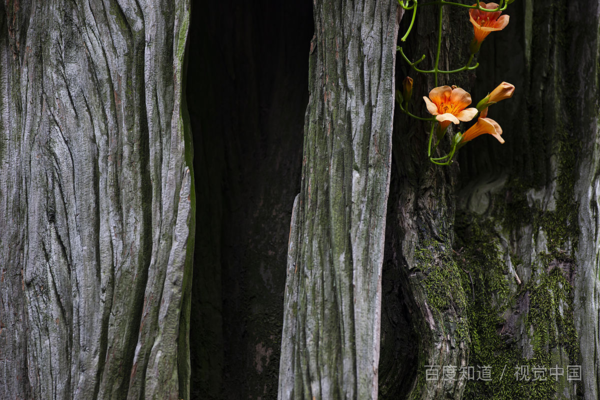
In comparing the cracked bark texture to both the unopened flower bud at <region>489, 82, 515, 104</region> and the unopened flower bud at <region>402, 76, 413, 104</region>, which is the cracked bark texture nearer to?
the unopened flower bud at <region>402, 76, 413, 104</region>

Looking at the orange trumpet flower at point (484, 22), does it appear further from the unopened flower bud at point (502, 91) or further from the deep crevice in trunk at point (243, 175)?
the deep crevice in trunk at point (243, 175)

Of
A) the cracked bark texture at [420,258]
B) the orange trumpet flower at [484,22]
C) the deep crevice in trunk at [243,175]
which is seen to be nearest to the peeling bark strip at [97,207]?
the deep crevice in trunk at [243,175]

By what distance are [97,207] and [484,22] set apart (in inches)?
42.2

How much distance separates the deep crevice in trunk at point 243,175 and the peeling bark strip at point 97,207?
24 centimetres

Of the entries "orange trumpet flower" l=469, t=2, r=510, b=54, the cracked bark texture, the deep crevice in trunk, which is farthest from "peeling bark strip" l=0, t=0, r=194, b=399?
"orange trumpet flower" l=469, t=2, r=510, b=54

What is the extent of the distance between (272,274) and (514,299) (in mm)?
710

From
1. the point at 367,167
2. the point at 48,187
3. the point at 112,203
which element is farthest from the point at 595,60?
the point at 48,187

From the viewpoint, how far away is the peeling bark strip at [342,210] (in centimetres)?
106

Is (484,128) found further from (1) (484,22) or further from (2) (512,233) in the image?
(2) (512,233)

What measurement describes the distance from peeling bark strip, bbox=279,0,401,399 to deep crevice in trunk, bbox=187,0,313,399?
23 centimetres

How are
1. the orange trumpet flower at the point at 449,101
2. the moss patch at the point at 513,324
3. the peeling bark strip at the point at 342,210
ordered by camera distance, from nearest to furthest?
the peeling bark strip at the point at 342,210 → the orange trumpet flower at the point at 449,101 → the moss patch at the point at 513,324

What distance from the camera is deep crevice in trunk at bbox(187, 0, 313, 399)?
134 centimetres

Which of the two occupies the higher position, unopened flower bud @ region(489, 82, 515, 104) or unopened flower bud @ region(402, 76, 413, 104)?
unopened flower bud @ region(402, 76, 413, 104)

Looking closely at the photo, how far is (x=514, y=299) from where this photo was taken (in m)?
1.38
